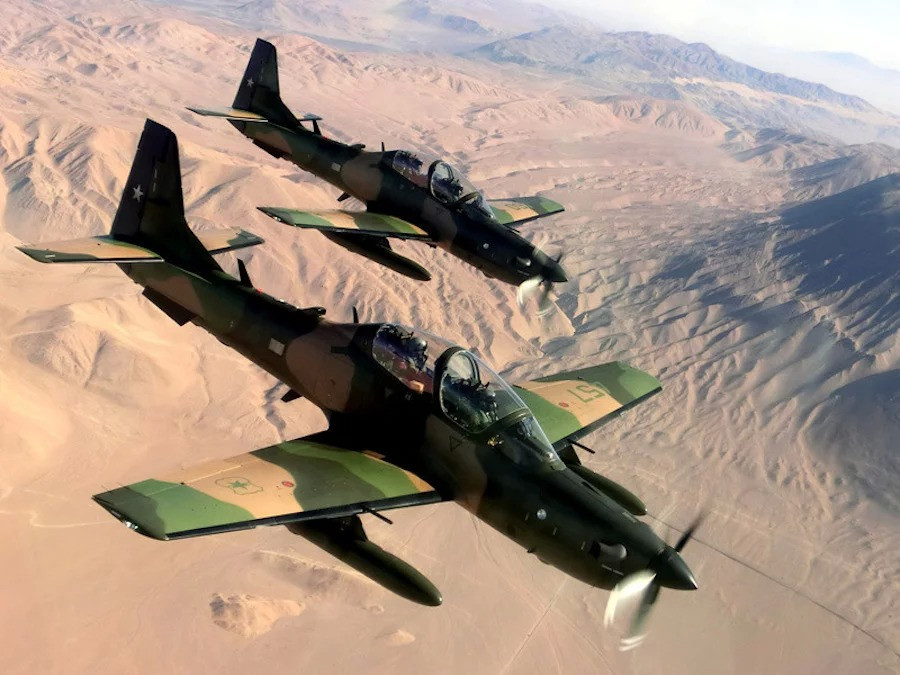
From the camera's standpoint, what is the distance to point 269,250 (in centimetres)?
6981

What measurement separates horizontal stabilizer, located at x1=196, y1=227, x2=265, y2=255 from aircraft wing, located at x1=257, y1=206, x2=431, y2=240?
100 cm

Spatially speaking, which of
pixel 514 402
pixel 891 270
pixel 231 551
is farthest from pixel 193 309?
pixel 891 270

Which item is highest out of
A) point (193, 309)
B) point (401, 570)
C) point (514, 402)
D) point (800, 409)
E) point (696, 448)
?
point (514, 402)

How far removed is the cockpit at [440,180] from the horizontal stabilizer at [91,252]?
9457 mm

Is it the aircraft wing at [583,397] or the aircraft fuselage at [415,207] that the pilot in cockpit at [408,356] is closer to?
the aircraft wing at [583,397]

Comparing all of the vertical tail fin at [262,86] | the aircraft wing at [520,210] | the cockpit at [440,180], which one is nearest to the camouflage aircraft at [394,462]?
the cockpit at [440,180]

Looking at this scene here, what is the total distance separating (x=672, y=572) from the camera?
10.7m

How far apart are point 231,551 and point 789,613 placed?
38.1 metres

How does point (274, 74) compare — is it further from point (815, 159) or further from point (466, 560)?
point (815, 159)

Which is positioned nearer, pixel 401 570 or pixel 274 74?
pixel 401 570

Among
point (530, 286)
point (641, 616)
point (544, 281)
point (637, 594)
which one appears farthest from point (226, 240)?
point (641, 616)

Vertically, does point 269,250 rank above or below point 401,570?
below

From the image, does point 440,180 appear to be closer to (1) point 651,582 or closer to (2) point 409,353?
(2) point 409,353

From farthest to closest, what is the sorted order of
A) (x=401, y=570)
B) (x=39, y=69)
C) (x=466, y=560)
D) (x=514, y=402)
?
(x=39, y=69) < (x=466, y=560) < (x=514, y=402) < (x=401, y=570)
